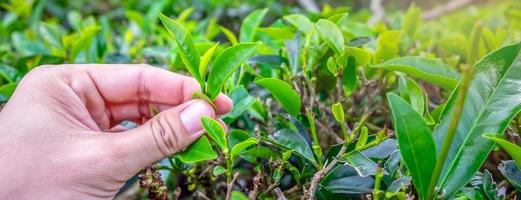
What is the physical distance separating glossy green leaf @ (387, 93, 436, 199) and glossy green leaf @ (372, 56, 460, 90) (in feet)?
0.76

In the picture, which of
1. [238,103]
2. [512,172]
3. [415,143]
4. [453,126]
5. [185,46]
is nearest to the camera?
[453,126]

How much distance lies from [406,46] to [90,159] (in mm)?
1031

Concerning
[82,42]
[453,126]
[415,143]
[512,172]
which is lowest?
[82,42]

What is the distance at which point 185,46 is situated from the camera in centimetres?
113

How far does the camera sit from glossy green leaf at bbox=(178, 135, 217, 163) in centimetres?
106

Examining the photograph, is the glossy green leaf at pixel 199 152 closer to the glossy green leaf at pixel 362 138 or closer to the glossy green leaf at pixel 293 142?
the glossy green leaf at pixel 293 142

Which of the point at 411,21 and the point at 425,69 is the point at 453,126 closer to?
the point at 425,69

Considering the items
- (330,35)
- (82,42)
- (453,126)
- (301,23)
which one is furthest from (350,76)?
(82,42)

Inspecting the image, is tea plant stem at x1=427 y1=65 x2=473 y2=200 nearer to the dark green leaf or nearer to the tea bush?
the tea bush

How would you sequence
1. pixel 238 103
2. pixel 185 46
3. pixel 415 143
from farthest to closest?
pixel 238 103 < pixel 185 46 < pixel 415 143

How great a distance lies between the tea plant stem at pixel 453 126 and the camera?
0.65 m

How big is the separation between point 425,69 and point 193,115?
19.8 inches

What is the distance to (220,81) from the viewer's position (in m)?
1.10

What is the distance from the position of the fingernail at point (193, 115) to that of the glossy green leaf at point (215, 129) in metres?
0.02
